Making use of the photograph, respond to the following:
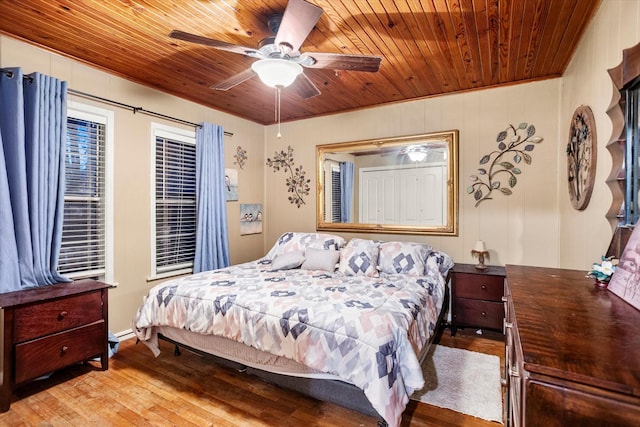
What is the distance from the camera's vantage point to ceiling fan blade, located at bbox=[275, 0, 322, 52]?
1644 millimetres

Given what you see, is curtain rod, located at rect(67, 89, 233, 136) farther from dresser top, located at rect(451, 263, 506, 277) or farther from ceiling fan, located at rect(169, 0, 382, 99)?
dresser top, located at rect(451, 263, 506, 277)

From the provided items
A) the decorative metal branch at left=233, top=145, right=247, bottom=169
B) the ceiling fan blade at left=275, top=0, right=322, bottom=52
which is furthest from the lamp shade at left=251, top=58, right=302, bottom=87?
the decorative metal branch at left=233, top=145, right=247, bottom=169

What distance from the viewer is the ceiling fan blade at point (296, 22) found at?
1644 millimetres

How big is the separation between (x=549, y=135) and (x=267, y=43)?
2.87 metres

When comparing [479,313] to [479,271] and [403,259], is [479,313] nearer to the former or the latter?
[479,271]

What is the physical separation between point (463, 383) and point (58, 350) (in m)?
3.00

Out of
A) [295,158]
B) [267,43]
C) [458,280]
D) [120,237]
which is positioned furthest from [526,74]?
[120,237]

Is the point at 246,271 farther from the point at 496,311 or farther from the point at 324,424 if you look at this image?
the point at 496,311

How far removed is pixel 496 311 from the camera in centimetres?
305

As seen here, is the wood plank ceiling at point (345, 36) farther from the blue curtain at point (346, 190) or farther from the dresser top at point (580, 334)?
the dresser top at point (580, 334)

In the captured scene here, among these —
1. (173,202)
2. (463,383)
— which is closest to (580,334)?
(463,383)

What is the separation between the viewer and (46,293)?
2312 mm

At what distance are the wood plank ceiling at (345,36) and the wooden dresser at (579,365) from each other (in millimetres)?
1949

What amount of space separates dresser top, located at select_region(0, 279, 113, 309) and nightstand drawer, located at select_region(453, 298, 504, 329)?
10.7 ft
